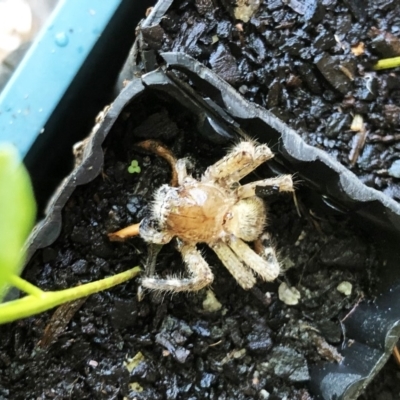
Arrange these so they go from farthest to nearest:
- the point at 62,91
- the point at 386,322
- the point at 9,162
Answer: the point at 62,91, the point at 386,322, the point at 9,162

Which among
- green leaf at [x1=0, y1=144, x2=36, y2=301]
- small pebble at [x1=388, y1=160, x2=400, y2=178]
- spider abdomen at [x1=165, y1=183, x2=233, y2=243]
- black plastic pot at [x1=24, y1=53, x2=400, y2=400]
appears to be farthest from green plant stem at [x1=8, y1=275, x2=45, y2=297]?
small pebble at [x1=388, y1=160, x2=400, y2=178]

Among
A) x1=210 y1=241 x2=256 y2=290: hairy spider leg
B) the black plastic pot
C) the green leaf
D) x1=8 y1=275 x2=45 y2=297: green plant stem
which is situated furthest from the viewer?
x1=210 y1=241 x2=256 y2=290: hairy spider leg

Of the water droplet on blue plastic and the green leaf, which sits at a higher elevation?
the water droplet on blue plastic

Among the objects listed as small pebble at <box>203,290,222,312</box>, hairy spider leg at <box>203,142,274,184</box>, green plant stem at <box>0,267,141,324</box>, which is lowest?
small pebble at <box>203,290,222,312</box>

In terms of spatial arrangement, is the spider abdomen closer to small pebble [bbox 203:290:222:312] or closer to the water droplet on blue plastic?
small pebble [bbox 203:290:222:312]

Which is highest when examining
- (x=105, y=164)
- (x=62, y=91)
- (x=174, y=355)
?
(x=62, y=91)

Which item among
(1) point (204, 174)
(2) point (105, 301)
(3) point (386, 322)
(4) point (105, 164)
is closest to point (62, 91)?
(4) point (105, 164)

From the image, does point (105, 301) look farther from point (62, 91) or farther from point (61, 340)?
point (62, 91)
